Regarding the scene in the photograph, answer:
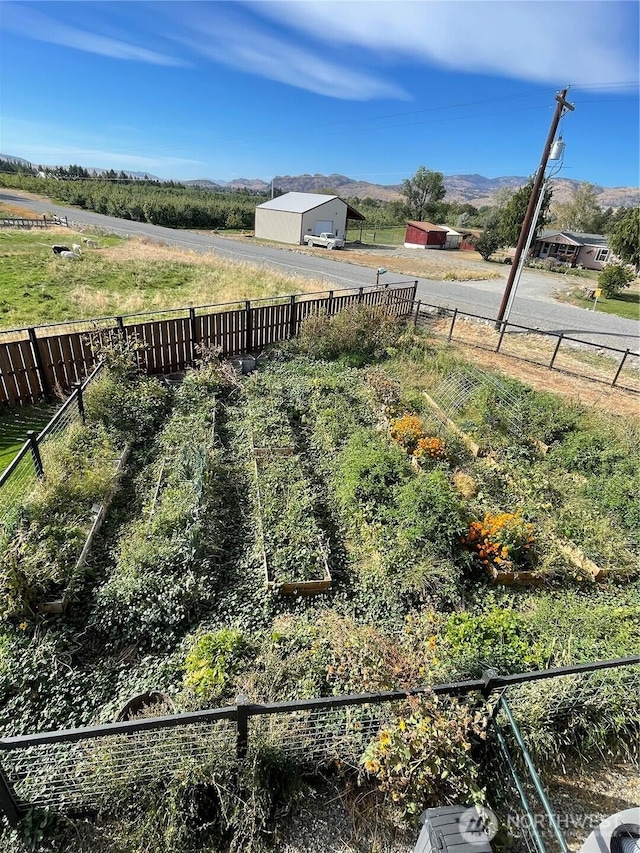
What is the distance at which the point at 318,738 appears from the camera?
296cm

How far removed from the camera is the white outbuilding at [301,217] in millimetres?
36969

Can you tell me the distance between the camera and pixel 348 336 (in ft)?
35.2

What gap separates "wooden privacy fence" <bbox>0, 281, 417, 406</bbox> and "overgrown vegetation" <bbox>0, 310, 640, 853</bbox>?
84 cm

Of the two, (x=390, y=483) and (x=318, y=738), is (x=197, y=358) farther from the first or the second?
(x=318, y=738)

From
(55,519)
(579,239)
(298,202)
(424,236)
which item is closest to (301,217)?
(298,202)

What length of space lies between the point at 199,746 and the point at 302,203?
42754 mm

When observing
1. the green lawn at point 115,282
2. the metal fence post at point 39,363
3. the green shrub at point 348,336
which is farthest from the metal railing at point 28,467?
the green lawn at point 115,282

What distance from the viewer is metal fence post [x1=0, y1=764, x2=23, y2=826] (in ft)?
8.09

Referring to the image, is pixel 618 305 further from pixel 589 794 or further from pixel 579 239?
pixel 589 794

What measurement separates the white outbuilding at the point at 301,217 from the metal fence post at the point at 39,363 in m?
33.6

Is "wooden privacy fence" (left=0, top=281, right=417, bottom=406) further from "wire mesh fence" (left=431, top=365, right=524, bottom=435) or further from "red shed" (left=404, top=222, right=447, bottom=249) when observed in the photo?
"red shed" (left=404, top=222, right=447, bottom=249)

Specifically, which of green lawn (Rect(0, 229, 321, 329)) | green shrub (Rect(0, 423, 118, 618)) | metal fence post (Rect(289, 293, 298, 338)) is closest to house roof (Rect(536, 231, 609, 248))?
green lawn (Rect(0, 229, 321, 329))

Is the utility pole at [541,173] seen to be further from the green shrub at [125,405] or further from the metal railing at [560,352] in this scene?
the green shrub at [125,405]

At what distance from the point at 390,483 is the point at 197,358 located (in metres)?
5.83
